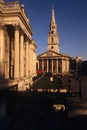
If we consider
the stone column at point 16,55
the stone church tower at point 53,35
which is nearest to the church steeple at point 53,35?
the stone church tower at point 53,35

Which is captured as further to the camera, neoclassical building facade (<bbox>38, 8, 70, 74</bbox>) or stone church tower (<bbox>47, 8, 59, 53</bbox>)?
neoclassical building facade (<bbox>38, 8, 70, 74</bbox>)

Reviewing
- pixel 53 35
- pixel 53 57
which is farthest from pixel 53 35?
pixel 53 57

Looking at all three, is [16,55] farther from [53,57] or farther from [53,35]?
[53,57]

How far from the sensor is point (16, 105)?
22906 mm

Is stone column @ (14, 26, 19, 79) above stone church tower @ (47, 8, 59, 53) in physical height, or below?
below

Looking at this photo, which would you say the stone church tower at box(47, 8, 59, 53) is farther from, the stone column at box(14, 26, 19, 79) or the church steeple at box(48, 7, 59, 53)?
the stone column at box(14, 26, 19, 79)

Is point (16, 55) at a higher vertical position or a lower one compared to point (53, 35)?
lower

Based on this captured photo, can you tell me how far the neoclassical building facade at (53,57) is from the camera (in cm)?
12319

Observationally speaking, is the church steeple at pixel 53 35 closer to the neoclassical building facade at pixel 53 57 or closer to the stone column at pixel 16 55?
the neoclassical building facade at pixel 53 57

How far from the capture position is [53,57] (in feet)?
409

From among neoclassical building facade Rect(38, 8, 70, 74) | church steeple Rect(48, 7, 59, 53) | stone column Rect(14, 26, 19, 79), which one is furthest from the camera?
neoclassical building facade Rect(38, 8, 70, 74)

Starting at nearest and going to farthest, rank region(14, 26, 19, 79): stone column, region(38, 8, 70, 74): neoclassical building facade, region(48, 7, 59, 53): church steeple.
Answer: region(14, 26, 19, 79): stone column → region(48, 7, 59, 53): church steeple → region(38, 8, 70, 74): neoclassical building facade

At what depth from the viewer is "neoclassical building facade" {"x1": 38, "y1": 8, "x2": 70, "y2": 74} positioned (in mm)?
123188

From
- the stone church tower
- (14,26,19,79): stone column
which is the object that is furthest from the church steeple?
(14,26,19,79): stone column
